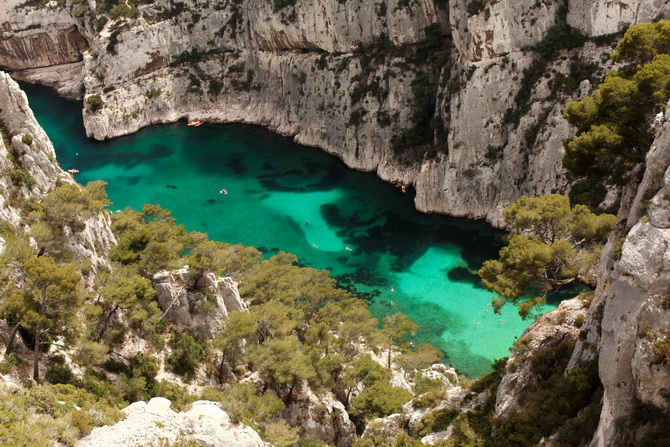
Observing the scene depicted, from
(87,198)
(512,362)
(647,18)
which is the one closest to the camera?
→ (512,362)

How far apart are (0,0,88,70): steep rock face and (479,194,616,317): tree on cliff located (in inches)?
3348

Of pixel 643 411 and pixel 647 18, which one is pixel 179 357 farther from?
pixel 647 18

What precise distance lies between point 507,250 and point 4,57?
4105 inches

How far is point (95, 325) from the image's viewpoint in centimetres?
2506

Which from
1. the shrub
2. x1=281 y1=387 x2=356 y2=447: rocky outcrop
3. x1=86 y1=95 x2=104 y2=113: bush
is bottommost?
x1=281 y1=387 x2=356 y2=447: rocky outcrop

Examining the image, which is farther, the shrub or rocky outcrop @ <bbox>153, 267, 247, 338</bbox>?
the shrub

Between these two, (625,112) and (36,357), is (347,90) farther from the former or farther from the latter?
(36,357)

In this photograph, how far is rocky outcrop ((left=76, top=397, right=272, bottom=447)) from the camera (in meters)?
15.9

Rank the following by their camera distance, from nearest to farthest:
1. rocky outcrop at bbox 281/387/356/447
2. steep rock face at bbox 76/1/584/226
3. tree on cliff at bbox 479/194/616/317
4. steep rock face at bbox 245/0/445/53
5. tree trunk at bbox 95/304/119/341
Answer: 1. tree on cliff at bbox 479/194/616/317
2. tree trunk at bbox 95/304/119/341
3. rocky outcrop at bbox 281/387/356/447
4. steep rock face at bbox 76/1/584/226
5. steep rock face at bbox 245/0/445/53

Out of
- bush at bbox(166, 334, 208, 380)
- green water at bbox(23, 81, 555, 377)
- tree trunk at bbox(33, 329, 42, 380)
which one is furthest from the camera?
green water at bbox(23, 81, 555, 377)

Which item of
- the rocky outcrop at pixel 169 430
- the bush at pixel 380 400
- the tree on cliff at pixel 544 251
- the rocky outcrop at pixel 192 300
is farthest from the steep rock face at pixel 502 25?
the rocky outcrop at pixel 169 430

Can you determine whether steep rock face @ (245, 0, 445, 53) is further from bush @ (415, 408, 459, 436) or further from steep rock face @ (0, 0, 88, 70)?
bush @ (415, 408, 459, 436)

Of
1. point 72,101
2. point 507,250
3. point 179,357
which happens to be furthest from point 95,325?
point 72,101

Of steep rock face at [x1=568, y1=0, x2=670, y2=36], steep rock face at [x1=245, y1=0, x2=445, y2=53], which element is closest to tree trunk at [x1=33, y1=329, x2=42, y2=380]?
steep rock face at [x1=568, y1=0, x2=670, y2=36]
